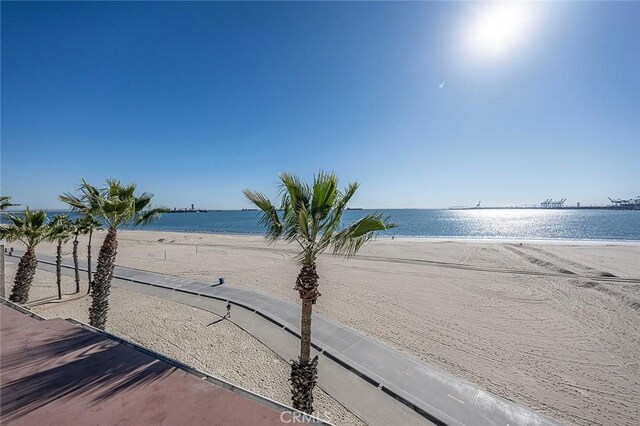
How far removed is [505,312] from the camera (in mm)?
15195

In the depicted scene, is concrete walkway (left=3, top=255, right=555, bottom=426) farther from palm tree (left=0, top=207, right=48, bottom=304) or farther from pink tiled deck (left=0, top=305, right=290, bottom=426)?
palm tree (left=0, top=207, right=48, bottom=304)

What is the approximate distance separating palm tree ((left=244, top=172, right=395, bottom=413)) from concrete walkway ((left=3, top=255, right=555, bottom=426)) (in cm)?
271

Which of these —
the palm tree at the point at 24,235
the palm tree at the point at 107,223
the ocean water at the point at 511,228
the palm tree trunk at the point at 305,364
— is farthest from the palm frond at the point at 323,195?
the ocean water at the point at 511,228

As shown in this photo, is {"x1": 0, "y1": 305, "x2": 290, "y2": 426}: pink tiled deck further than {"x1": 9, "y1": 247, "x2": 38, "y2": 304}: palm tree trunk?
No

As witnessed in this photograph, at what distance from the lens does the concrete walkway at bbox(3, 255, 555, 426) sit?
738 centimetres

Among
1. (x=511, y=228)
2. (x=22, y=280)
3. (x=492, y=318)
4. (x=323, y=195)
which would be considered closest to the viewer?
(x=323, y=195)

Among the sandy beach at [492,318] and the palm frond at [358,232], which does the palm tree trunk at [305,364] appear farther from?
the sandy beach at [492,318]

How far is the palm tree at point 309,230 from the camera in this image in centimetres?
612

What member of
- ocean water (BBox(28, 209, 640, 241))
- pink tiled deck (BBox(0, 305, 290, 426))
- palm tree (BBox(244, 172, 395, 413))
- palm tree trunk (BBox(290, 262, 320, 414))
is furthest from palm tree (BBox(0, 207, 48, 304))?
ocean water (BBox(28, 209, 640, 241))

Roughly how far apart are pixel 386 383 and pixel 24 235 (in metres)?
18.2

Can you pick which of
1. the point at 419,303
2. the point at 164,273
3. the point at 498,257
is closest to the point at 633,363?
the point at 419,303

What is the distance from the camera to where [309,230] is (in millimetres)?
6230

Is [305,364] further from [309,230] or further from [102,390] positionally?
[102,390]

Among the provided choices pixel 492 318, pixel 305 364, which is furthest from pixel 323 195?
pixel 492 318
